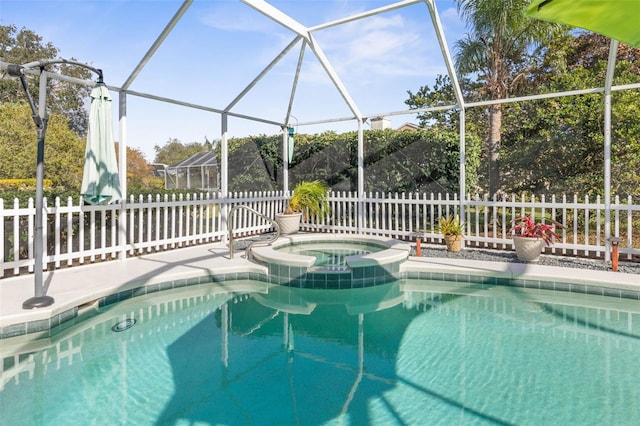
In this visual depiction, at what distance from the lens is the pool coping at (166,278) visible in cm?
378

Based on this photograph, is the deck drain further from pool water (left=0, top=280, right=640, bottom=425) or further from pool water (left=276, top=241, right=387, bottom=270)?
pool water (left=276, top=241, right=387, bottom=270)

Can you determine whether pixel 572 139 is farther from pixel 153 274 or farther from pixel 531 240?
pixel 153 274

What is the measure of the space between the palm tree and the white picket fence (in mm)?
2294

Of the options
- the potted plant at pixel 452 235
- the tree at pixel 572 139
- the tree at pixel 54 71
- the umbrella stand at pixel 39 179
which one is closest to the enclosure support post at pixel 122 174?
the umbrella stand at pixel 39 179

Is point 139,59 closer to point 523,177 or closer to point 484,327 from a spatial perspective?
point 484,327

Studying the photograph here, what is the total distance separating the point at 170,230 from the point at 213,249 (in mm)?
1039

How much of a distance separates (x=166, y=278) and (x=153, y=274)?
0.71 feet

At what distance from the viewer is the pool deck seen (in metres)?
3.97

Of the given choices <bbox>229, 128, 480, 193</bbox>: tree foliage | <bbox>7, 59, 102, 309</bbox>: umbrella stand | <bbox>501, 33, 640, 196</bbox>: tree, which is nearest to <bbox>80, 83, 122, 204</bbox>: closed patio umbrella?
<bbox>7, 59, 102, 309</bbox>: umbrella stand

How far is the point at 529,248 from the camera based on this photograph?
6.04 metres

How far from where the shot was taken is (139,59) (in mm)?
5781

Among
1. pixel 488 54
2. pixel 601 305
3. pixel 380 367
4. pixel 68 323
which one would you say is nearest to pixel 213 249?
pixel 68 323

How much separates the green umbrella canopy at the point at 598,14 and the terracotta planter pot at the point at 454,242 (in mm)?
5503

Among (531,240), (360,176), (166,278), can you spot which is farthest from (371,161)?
(166,278)
